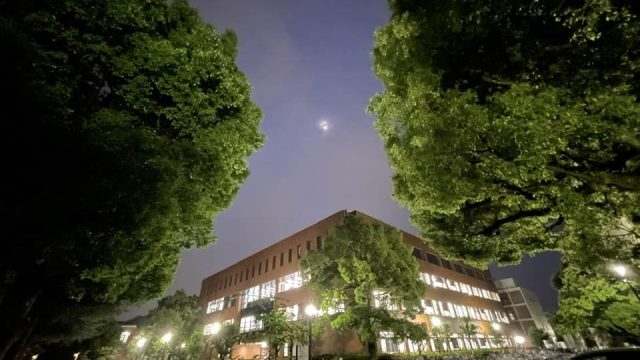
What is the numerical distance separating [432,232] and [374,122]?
5149mm

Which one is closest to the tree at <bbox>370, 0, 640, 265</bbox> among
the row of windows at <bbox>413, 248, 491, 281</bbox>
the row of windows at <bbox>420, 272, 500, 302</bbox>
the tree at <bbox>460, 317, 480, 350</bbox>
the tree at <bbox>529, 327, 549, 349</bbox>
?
the row of windows at <bbox>420, 272, 500, 302</bbox>

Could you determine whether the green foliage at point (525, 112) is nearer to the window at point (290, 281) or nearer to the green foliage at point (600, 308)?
the green foliage at point (600, 308)

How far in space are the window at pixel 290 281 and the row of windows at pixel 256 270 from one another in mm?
1839

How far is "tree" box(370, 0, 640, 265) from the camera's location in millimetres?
5086

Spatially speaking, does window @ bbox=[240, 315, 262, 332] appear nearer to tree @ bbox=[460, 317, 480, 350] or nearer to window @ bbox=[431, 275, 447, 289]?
window @ bbox=[431, 275, 447, 289]

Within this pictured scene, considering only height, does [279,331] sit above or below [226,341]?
below

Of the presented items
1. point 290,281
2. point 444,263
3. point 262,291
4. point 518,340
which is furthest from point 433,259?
point 518,340

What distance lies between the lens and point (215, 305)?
139 ft

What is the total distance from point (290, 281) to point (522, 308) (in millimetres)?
50610

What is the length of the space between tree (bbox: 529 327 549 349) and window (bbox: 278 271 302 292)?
1886 inches

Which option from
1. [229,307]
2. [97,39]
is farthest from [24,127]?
[229,307]

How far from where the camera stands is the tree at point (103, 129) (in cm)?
601

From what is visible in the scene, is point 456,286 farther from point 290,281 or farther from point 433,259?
point 290,281

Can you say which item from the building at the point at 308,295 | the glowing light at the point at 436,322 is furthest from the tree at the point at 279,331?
the glowing light at the point at 436,322
